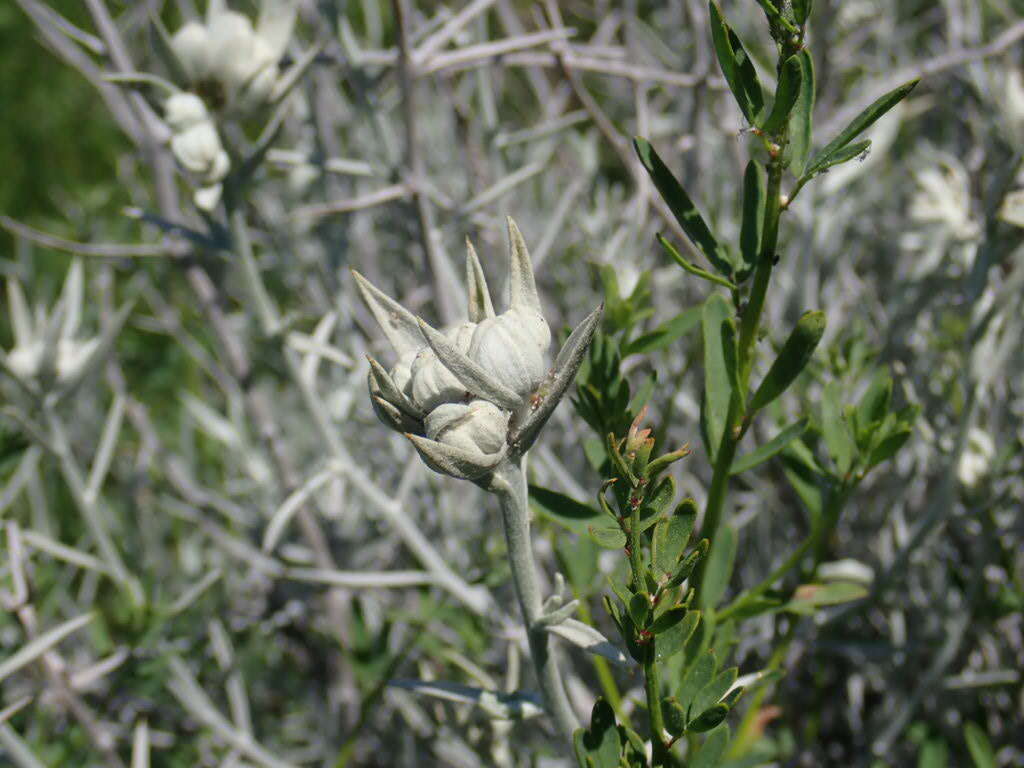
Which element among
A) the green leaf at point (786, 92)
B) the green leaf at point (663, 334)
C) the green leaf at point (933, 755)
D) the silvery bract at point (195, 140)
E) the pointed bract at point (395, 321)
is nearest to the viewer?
the green leaf at point (786, 92)

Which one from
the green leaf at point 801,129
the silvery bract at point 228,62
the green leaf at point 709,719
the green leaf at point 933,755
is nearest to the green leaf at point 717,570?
the green leaf at point 709,719

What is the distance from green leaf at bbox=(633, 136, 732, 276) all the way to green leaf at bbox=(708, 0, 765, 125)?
0.15ft

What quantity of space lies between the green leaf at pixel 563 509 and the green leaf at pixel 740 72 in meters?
0.23

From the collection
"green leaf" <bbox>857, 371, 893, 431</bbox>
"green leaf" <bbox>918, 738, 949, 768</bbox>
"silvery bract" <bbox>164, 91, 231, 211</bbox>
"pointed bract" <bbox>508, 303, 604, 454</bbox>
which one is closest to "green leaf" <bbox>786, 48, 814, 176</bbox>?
"pointed bract" <bbox>508, 303, 604, 454</bbox>

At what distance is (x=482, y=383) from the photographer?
43cm

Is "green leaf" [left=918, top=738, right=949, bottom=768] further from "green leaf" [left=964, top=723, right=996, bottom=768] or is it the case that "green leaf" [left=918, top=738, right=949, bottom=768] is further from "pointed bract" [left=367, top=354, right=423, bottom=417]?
"pointed bract" [left=367, top=354, right=423, bottom=417]

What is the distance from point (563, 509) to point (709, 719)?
0.50ft

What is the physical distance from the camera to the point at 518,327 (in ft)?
1.48

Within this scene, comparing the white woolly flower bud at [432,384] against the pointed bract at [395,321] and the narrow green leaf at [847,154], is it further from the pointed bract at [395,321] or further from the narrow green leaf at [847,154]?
the narrow green leaf at [847,154]

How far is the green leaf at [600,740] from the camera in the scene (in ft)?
1.49

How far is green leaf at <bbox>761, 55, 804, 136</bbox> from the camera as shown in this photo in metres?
0.39

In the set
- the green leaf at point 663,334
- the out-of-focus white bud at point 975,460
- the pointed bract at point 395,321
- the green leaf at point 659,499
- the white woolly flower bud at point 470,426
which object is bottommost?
the out-of-focus white bud at point 975,460

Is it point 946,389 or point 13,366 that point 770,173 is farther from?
point 13,366

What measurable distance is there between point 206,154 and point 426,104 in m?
0.86
